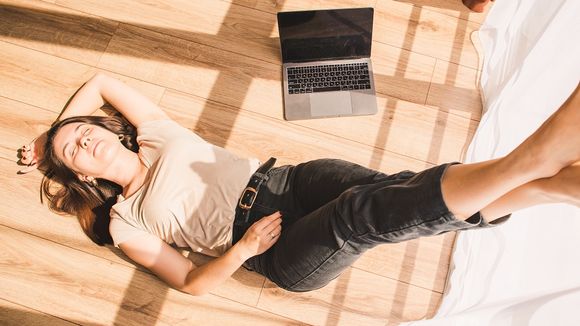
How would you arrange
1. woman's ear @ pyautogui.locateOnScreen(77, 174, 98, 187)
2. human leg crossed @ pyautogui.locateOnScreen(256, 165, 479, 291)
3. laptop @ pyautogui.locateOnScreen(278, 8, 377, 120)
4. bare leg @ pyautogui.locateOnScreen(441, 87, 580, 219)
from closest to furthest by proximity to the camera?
bare leg @ pyautogui.locateOnScreen(441, 87, 580, 219), human leg crossed @ pyautogui.locateOnScreen(256, 165, 479, 291), woman's ear @ pyautogui.locateOnScreen(77, 174, 98, 187), laptop @ pyautogui.locateOnScreen(278, 8, 377, 120)

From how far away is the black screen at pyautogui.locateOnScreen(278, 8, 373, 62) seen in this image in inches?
66.3

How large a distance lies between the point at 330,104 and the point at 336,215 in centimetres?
69

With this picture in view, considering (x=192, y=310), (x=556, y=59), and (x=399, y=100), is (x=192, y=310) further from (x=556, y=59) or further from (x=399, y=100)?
(x=556, y=59)

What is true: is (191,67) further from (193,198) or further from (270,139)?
(193,198)

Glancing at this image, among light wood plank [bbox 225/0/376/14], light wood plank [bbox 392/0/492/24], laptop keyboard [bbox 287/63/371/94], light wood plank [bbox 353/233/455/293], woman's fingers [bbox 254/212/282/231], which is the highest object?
light wood plank [bbox 392/0/492/24]

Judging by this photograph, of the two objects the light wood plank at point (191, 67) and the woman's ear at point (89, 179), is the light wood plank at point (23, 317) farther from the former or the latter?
the light wood plank at point (191, 67)

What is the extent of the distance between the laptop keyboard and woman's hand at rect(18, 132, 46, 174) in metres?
0.95

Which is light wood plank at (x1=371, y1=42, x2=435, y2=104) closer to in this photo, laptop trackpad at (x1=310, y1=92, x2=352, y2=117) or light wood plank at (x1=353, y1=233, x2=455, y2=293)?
laptop trackpad at (x1=310, y1=92, x2=352, y2=117)

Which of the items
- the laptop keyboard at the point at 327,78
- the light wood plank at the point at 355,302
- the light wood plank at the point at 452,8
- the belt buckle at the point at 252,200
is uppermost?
the light wood plank at the point at 452,8

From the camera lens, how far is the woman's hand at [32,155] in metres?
1.75

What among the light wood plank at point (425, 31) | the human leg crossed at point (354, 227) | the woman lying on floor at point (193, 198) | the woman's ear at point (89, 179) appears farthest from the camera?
the light wood plank at point (425, 31)

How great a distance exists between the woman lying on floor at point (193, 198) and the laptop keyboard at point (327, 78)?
0.40 meters

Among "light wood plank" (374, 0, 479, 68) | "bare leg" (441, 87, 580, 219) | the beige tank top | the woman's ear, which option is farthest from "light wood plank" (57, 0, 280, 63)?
"bare leg" (441, 87, 580, 219)

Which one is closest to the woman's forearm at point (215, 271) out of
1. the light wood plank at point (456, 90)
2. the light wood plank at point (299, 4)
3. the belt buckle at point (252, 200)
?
the belt buckle at point (252, 200)
